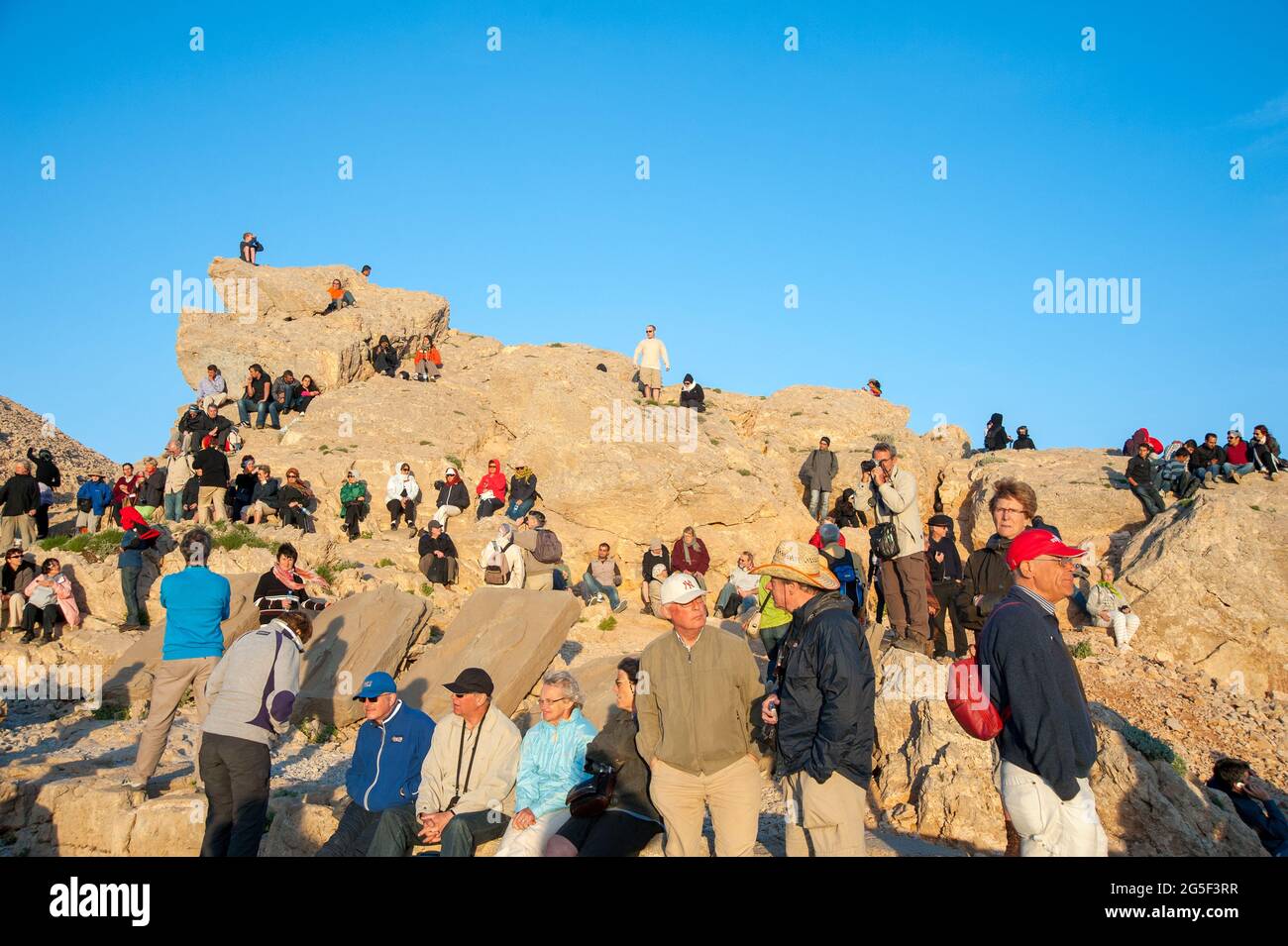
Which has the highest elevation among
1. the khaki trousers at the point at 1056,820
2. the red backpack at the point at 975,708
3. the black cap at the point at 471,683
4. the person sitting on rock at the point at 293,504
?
the person sitting on rock at the point at 293,504

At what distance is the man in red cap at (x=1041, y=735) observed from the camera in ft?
12.9

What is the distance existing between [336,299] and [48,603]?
60.1 ft

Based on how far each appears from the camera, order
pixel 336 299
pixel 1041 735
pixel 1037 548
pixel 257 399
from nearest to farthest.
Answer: pixel 1041 735 → pixel 1037 548 → pixel 257 399 → pixel 336 299

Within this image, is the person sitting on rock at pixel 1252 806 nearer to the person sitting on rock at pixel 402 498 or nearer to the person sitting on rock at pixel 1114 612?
the person sitting on rock at pixel 1114 612

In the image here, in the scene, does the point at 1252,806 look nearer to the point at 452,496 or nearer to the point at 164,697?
the point at 164,697

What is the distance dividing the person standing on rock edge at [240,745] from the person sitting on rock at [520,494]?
43.0 feet

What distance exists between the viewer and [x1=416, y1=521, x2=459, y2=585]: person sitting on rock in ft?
54.3

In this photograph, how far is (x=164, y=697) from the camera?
25.1ft

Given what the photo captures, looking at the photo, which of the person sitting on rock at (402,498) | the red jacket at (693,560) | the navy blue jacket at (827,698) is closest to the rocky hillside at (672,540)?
the person sitting on rock at (402,498)

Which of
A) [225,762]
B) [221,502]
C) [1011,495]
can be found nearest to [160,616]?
[221,502]

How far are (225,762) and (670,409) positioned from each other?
1826 centimetres

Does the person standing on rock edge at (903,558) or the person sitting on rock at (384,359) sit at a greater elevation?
the person sitting on rock at (384,359)

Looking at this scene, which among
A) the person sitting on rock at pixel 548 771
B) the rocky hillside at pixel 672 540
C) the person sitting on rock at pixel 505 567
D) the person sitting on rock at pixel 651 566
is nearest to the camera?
the person sitting on rock at pixel 548 771

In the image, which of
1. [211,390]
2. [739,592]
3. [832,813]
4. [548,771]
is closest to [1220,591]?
[739,592]
